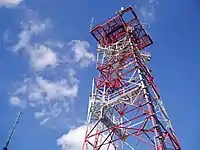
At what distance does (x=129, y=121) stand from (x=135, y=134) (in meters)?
1.02

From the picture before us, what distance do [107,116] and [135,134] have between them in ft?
9.18

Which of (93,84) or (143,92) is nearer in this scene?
(143,92)

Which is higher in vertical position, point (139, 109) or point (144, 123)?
point (139, 109)

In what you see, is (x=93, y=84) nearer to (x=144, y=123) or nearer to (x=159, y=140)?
(x=144, y=123)

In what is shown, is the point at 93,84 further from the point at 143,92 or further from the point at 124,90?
the point at 143,92

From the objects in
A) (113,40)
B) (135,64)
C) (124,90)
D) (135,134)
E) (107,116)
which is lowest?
(135,134)

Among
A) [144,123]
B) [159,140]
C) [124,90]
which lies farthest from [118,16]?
[159,140]

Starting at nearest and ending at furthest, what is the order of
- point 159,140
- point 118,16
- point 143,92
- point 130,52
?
point 159,140
point 143,92
point 130,52
point 118,16

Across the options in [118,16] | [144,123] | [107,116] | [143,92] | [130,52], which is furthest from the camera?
[118,16]

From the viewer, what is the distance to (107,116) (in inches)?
864

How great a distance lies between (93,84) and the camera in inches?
974

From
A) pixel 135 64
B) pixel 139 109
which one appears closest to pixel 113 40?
pixel 135 64

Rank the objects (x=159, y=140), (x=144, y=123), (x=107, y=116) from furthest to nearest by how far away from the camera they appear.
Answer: (x=107, y=116)
(x=144, y=123)
(x=159, y=140)

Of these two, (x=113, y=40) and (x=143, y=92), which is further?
(x=113, y=40)
